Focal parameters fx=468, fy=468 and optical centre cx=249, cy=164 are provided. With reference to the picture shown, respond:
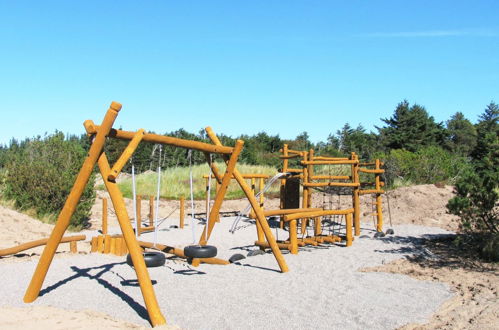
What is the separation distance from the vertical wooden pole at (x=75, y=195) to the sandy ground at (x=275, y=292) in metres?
0.18

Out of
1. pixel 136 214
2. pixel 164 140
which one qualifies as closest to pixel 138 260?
pixel 164 140

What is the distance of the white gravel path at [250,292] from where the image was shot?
4477 millimetres

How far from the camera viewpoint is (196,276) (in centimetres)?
630

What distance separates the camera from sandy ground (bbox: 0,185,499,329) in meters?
4.37

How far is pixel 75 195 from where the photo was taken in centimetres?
495

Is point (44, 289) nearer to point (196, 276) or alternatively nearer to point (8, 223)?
point (196, 276)

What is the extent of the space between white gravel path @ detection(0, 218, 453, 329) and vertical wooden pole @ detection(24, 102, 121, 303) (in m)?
0.18

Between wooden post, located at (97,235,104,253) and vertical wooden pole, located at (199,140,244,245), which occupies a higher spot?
vertical wooden pole, located at (199,140,244,245)

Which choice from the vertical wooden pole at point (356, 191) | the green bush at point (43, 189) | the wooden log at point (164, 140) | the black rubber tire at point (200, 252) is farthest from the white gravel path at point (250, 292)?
the green bush at point (43, 189)

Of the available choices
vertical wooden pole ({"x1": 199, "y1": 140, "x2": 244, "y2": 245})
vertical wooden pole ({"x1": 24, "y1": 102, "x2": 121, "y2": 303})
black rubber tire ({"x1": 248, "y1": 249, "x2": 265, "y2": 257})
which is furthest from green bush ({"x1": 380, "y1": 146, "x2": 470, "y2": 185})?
vertical wooden pole ({"x1": 24, "y1": 102, "x2": 121, "y2": 303})

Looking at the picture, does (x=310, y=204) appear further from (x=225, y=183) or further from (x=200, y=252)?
(x=200, y=252)

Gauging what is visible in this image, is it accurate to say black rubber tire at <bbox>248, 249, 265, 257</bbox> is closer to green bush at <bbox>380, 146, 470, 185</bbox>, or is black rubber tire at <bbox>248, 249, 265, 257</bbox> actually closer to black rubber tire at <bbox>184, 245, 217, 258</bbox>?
black rubber tire at <bbox>184, 245, 217, 258</bbox>

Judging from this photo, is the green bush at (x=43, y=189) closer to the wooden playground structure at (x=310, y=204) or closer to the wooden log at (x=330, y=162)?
the wooden playground structure at (x=310, y=204)

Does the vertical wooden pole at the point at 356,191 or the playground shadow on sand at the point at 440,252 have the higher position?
the vertical wooden pole at the point at 356,191
